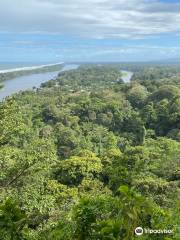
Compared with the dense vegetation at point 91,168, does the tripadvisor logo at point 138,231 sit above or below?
above

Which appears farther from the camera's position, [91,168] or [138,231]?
[91,168]

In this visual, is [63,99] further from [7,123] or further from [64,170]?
[7,123]

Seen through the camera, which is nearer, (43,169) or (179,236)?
(179,236)

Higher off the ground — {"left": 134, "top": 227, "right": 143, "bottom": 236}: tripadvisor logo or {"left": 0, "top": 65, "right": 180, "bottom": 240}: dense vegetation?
{"left": 134, "top": 227, "right": 143, "bottom": 236}: tripadvisor logo

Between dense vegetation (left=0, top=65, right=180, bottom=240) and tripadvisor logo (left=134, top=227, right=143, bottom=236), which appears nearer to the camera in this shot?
tripadvisor logo (left=134, top=227, right=143, bottom=236)

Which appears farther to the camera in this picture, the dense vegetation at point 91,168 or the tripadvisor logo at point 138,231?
the dense vegetation at point 91,168

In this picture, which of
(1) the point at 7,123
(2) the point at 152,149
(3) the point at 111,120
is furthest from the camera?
(3) the point at 111,120

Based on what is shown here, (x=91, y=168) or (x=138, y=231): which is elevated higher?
(x=138, y=231)

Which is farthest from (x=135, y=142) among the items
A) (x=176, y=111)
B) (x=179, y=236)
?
(x=179, y=236)
